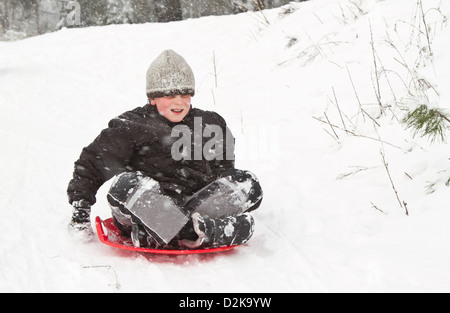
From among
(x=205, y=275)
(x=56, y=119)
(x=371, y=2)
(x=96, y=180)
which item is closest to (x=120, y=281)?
(x=205, y=275)

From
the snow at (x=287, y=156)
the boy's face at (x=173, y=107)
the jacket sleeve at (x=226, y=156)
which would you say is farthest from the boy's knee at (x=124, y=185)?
the jacket sleeve at (x=226, y=156)

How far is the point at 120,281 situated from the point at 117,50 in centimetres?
644

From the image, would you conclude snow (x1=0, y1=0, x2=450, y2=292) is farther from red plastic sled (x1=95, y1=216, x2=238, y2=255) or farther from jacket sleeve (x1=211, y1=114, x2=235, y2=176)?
jacket sleeve (x1=211, y1=114, x2=235, y2=176)

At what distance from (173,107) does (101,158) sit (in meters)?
0.44

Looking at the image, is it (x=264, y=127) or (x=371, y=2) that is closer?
(x=264, y=127)

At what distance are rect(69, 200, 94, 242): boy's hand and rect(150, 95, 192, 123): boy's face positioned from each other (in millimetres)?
597

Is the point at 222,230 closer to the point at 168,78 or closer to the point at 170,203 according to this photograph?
the point at 170,203

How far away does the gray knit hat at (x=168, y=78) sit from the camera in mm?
2613

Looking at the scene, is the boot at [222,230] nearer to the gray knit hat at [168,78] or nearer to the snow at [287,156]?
the snow at [287,156]

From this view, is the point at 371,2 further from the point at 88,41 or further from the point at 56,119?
the point at 88,41

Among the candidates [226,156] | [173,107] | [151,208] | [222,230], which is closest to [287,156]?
[226,156]

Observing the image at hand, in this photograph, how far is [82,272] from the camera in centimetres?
217

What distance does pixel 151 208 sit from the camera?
234cm

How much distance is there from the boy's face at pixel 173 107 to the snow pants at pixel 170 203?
0.37m
